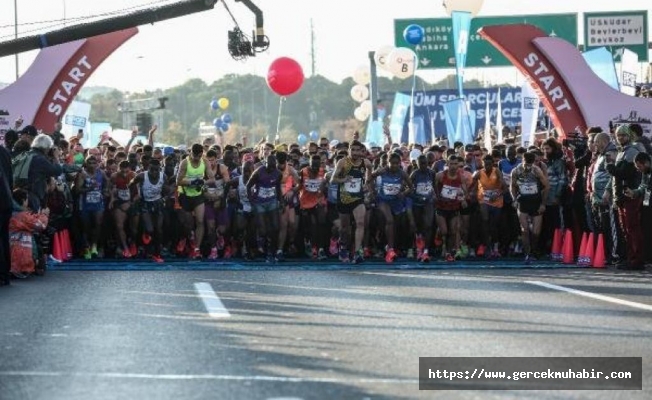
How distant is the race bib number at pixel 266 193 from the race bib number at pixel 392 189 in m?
1.70

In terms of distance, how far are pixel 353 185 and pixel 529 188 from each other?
2.60 meters

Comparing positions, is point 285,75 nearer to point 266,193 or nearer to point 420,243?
point 266,193

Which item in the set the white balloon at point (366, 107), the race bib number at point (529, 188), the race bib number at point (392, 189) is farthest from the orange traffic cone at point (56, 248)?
the white balloon at point (366, 107)

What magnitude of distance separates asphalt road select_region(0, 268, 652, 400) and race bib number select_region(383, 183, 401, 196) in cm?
385

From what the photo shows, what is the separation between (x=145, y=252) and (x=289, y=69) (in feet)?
24.9

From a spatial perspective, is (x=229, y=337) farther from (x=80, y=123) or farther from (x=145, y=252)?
(x=80, y=123)

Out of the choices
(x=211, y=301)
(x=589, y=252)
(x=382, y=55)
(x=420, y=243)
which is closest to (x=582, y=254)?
(x=589, y=252)

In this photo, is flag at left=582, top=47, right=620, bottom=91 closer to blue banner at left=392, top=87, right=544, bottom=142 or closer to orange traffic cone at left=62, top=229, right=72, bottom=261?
orange traffic cone at left=62, top=229, right=72, bottom=261

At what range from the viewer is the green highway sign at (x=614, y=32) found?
53.0 m

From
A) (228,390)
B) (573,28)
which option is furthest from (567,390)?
(573,28)

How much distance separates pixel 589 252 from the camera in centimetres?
2119

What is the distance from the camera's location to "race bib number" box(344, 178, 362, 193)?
22.3 meters

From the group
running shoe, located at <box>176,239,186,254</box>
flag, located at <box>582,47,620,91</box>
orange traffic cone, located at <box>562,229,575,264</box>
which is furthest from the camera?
flag, located at <box>582,47,620,91</box>

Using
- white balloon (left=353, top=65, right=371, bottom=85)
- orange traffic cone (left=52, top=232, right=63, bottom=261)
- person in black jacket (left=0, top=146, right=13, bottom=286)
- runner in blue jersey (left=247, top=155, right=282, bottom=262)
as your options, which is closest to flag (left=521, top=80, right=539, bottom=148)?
runner in blue jersey (left=247, top=155, right=282, bottom=262)
